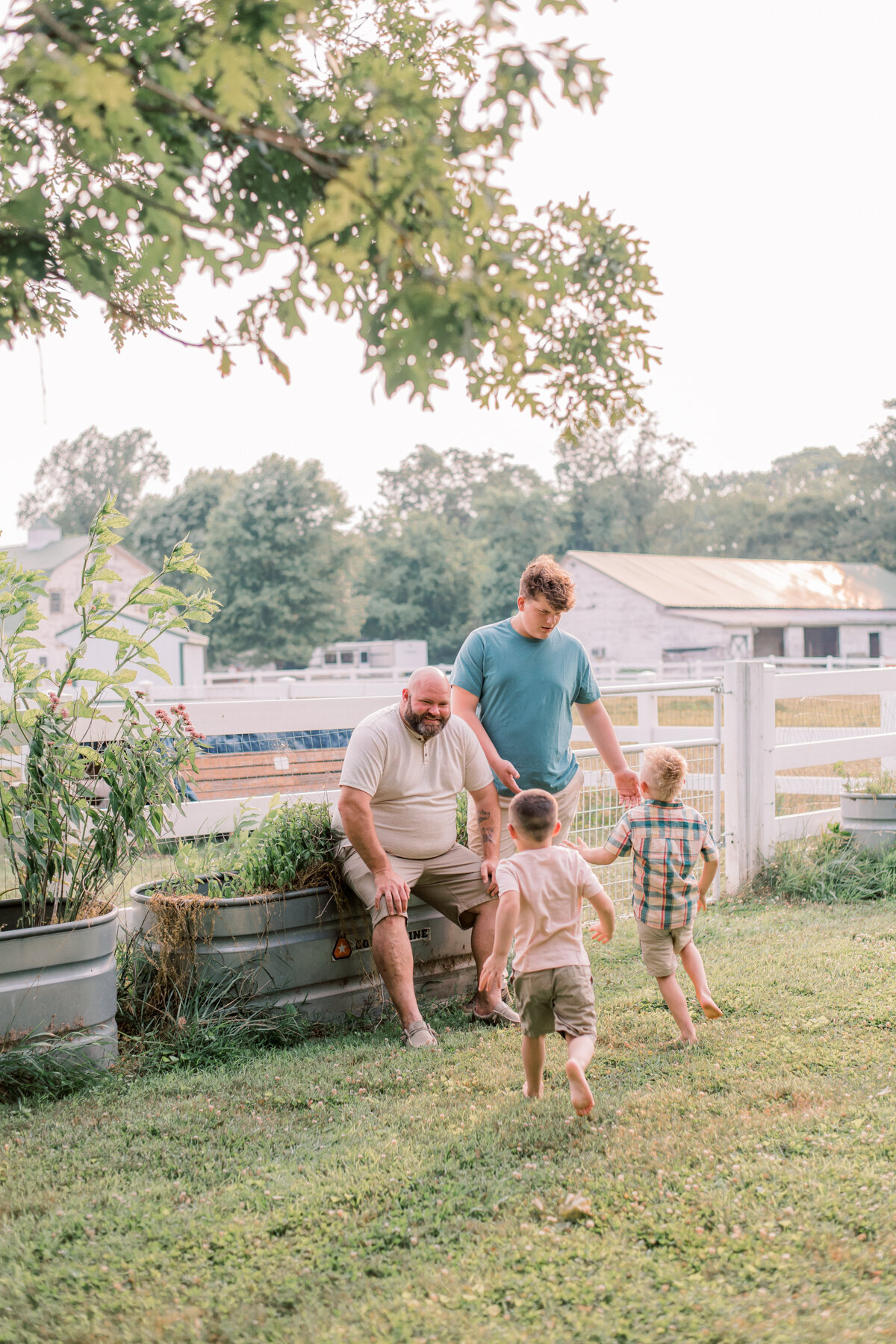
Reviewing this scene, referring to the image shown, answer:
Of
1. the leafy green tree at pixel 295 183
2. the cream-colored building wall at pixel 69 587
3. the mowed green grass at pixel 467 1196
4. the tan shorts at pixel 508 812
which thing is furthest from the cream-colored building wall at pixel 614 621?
the leafy green tree at pixel 295 183

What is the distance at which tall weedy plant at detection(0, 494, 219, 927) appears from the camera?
4.03 meters

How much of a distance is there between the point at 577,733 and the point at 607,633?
31020mm

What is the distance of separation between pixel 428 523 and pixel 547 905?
188 ft

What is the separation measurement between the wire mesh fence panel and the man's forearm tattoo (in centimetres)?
146

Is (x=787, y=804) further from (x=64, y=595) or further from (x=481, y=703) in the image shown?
(x=64, y=595)

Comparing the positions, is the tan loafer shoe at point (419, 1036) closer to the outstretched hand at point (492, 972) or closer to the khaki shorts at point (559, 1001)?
the outstretched hand at point (492, 972)

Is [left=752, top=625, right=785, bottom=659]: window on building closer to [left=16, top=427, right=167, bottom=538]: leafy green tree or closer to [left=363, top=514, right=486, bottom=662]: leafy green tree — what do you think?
[left=363, top=514, right=486, bottom=662]: leafy green tree

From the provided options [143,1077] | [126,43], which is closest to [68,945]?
[143,1077]

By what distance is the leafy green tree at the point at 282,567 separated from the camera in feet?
160

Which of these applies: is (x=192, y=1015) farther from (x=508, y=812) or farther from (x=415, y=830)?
(x=508, y=812)

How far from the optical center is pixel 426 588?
58.5 meters

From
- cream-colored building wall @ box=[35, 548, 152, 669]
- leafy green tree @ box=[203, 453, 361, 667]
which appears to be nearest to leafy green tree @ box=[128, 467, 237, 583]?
cream-colored building wall @ box=[35, 548, 152, 669]

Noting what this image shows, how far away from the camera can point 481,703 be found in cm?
486

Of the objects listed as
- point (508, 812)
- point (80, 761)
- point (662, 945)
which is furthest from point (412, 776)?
point (80, 761)
